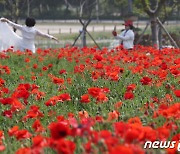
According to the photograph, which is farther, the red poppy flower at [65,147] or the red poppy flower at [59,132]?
the red poppy flower at [59,132]

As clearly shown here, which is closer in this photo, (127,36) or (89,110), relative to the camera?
(89,110)

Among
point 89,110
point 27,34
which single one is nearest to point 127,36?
point 27,34

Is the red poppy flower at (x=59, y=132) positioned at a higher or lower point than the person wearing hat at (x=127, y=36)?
higher

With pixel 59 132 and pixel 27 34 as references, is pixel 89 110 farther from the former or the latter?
pixel 27 34

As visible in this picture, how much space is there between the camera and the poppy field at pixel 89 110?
91.3 inches

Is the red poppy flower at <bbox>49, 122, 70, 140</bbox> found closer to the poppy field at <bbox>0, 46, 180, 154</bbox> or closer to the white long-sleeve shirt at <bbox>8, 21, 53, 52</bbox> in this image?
the poppy field at <bbox>0, 46, 180, 154</bbox>

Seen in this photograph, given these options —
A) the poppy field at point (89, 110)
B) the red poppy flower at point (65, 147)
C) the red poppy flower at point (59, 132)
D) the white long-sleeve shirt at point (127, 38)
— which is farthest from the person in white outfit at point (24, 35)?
the red poppy flower at point (65, 147)

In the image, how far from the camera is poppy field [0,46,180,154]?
7.61ft

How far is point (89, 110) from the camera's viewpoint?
4.59 metres

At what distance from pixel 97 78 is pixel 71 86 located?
11.9 inches

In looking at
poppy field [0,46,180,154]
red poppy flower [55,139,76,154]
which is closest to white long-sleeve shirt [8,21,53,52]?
poppy field [0,46,180,154]

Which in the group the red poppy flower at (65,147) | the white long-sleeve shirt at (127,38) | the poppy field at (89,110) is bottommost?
the white long-sleeve shirt at (127,38)

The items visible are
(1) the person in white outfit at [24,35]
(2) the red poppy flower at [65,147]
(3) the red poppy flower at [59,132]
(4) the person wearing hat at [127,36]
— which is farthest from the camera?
(4) the person wearing hat at [127,36]

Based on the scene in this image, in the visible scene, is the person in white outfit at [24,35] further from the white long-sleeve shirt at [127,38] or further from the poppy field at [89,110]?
the poppy field at [89,110]
